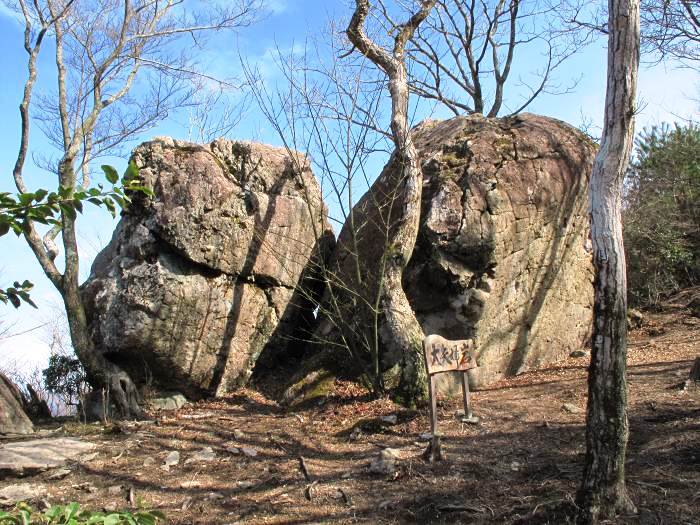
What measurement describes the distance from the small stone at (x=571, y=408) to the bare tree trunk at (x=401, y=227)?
163 centimetres

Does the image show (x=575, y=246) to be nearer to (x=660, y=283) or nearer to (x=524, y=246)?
(x=524, y=246)

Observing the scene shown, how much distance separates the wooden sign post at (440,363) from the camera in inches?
233

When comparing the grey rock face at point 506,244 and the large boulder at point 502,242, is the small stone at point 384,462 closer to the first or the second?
the large boulder at point 502,242

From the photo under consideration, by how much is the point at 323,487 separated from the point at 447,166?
5.51 meters

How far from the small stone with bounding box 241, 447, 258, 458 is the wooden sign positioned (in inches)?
84.2

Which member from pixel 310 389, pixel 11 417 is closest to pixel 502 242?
pixel 310 389

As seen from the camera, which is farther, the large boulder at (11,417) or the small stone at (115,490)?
the large boulder at (11,417)

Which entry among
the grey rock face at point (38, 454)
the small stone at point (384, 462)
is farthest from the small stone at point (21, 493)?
the small stone at point (384, 462)

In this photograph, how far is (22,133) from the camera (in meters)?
10.8

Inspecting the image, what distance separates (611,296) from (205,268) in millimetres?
6725

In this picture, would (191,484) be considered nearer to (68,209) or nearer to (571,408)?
(571,408)

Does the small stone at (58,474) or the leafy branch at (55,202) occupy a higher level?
the leafy branch at (55,202)

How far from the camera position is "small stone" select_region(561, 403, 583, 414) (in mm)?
7082

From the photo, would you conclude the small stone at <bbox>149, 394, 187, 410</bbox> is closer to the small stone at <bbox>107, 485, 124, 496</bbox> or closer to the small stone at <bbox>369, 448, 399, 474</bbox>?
the small stone at <bbox>107, 485, 124, 496</bbox>
